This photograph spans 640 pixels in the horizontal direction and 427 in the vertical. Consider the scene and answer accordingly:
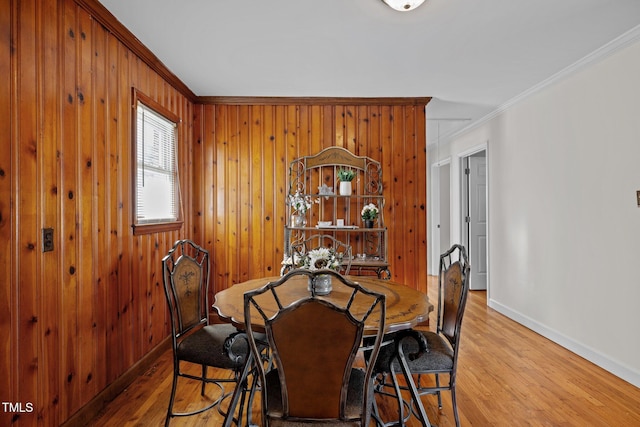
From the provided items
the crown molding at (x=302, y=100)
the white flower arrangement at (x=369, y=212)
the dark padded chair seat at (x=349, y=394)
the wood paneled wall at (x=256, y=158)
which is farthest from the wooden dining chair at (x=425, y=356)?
the crown molding at (x=302, y=100)

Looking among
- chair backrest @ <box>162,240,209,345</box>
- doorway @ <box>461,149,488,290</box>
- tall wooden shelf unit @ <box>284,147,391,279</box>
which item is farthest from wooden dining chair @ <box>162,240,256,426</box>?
doorway @ <box>461,149,488,290</box>

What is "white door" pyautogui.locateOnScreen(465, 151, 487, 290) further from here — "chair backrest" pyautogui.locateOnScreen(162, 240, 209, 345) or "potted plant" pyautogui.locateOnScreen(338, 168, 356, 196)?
"chair backrest" pyautogui.locateOnScreen(162, 240, 209, 345)

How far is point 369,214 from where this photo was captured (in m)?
3.96

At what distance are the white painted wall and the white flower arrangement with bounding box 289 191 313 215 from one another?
2.37 metres

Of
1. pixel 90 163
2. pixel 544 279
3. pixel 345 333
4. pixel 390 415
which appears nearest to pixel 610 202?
pixel 544 279

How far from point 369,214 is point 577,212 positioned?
186 cm

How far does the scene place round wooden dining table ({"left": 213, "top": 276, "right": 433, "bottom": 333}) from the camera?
181 centimetres

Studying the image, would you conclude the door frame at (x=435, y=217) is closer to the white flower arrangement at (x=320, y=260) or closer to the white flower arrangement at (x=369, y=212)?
the white flower arrangement at (x=369, y=212)

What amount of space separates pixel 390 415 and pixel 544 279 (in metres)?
2.39

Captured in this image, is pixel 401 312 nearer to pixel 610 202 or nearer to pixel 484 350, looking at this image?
pixel 484 350

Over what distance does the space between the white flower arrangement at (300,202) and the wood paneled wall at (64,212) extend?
155 cm

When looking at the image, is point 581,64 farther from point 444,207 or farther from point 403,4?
point 444,207

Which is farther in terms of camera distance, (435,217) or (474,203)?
(435,217)

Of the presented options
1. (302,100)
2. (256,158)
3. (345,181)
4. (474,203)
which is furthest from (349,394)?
(474,203)
